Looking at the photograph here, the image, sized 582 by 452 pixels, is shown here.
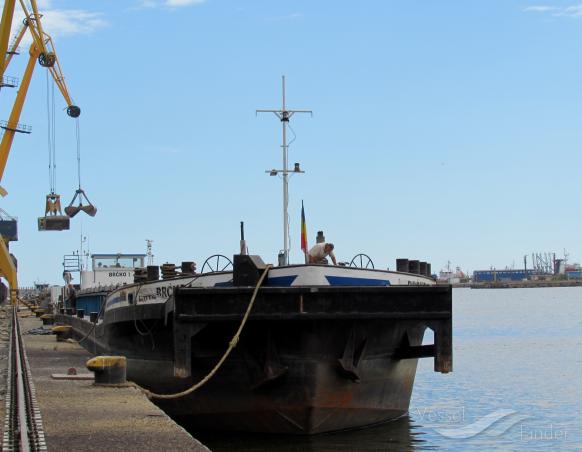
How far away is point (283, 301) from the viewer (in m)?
13.3

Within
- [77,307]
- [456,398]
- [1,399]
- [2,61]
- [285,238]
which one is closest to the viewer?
[1,399]

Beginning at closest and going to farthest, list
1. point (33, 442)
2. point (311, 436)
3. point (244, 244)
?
point (33, 442)
point (311, 436)
point (244, 244)

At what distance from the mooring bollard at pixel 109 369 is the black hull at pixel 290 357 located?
83cm

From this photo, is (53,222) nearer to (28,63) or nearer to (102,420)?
(28,63)

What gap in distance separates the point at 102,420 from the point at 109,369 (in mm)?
3281

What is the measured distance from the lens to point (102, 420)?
11000 millimetres

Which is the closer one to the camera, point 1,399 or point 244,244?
point 1,399

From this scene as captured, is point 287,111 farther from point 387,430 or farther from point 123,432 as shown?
point 123,432

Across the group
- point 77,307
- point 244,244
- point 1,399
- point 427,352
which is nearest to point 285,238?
point 244,244

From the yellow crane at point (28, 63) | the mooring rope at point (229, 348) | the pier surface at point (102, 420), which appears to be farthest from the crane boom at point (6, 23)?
the mooring rope at point (229, 348)

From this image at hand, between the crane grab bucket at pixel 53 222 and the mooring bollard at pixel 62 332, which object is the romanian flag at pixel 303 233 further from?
the crane grab bucket at pixel 53 222

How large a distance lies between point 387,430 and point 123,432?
684 cm

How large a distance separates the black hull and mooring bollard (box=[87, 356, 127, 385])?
2.73 ft

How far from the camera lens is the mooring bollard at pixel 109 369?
46.7 ft
